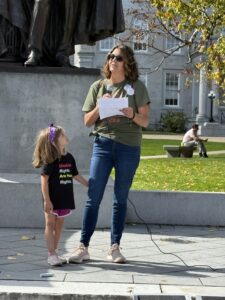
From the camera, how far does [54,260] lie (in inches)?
280

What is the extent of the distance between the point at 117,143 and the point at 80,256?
116 cm

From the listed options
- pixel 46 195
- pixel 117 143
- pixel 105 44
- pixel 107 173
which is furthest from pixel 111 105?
pixel 105 44

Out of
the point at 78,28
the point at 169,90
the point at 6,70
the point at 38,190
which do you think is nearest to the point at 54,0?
the point at 78,28

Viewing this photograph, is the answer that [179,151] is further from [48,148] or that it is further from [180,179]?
[48,148]

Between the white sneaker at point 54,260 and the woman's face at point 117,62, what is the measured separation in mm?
1898

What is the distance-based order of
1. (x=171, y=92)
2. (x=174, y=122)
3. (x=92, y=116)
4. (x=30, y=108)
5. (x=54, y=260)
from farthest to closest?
(x=171, y=92) → (x=174, y=122) → (x=30, y=108) → (x=92, y=116) → (x=54, y=260)

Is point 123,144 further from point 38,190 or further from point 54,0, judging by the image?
point 54,0

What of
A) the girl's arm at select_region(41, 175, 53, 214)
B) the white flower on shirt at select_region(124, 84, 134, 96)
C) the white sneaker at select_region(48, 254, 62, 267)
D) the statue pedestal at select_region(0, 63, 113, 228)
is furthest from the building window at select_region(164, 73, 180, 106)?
the white sneaker at select_region(48, 254, 62, 267)

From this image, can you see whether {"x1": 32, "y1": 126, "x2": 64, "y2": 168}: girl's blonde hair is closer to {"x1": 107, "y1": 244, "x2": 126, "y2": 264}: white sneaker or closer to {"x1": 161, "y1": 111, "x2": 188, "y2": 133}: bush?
{"x1": 107, "y1": 244, "x2": 126, "y2": 264}: white sneaker

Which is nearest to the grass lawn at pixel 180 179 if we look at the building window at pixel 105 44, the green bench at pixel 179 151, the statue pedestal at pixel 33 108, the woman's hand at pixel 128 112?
the statue pedestal at pixel 33 108

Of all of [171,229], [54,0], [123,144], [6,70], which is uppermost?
[54,0]

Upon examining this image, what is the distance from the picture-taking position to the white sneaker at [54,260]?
7102mm

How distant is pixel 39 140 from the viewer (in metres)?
7.24

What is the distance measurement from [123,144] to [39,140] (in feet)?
2.70
